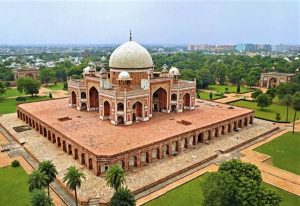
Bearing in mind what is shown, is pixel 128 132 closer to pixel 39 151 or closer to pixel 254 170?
pixel 39 151

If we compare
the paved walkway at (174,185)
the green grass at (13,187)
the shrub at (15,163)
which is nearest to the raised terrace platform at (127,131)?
the paved walkway at (174,185)

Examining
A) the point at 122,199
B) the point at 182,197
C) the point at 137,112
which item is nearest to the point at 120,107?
the point at 137,112

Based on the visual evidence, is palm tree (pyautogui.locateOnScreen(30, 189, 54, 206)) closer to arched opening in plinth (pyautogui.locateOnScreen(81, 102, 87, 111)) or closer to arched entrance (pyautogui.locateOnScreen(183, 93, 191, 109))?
arched opening in plinth (pyautogui.locateOnScreen(81, 102, 87, 111))

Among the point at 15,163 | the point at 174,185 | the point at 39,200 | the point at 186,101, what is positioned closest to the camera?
the point at 39,200

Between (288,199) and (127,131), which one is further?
(127,131)

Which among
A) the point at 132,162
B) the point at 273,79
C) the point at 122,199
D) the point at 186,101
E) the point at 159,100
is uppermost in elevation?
the point at 273,79

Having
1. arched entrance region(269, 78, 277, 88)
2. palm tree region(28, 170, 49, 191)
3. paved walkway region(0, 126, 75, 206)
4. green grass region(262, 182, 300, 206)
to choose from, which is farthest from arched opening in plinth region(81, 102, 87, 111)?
arched entrance region(269, 78, 277, 88)

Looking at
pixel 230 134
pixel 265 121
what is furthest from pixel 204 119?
pixel 265 121

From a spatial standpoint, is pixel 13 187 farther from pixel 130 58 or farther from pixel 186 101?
pixel 186 101
